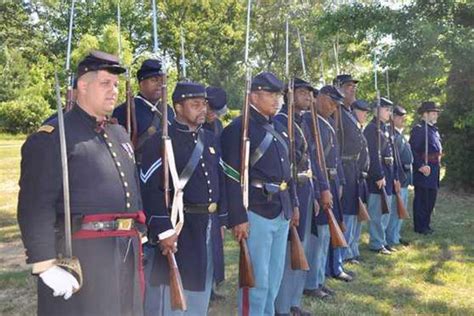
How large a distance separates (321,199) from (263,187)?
1226 mm

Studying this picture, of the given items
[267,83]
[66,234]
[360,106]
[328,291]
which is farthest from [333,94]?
[66,234]

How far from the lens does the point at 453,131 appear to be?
12.1m

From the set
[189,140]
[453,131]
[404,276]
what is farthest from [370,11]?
[189,140]

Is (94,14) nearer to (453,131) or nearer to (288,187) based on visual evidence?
(453,131)

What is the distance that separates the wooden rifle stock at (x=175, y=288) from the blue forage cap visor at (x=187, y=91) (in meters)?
1.04

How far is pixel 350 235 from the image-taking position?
659cm

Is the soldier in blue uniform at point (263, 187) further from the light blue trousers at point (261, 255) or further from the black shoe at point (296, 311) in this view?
the black shoe at point (296, 311)

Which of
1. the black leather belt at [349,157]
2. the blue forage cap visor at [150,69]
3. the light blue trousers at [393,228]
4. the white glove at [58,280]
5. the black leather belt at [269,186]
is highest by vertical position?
the blue forage cap visor at [150,69]

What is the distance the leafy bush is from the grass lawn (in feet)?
72.7

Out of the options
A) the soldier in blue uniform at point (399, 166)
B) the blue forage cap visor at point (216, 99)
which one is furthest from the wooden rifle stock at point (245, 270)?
the soldier in blue uniform at point (399, 166)

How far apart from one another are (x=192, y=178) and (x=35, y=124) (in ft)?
94.2

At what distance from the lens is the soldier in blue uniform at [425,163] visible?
28.1 ft

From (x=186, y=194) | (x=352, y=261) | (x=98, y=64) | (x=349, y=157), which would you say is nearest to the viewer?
(x=98, y=64)

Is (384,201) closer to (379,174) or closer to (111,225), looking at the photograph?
(379,174)
